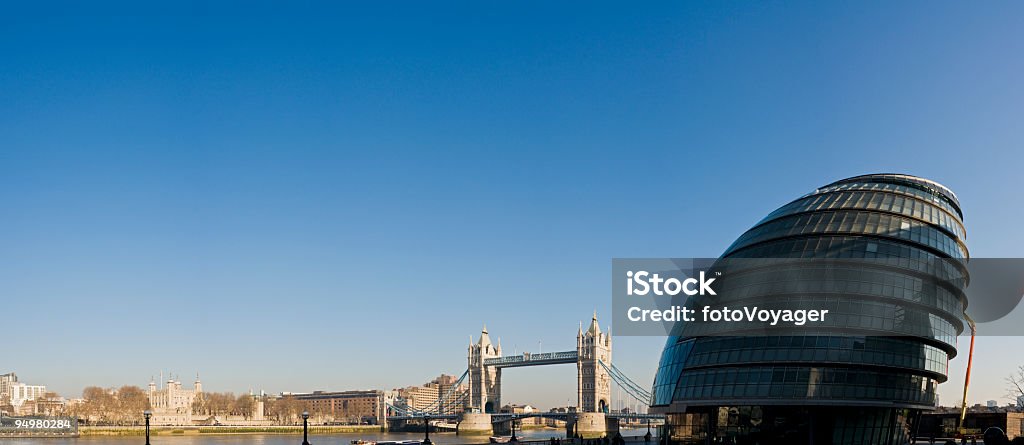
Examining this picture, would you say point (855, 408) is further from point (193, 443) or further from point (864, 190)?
point (193, 443)

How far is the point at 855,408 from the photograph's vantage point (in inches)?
2176

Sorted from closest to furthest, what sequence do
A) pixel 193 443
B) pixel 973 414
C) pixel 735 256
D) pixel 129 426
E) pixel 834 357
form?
1. pixel 834 357
2. pixel 735 256
3. pixel 973 414
4. pixel 193 443
5. pixel 129 426

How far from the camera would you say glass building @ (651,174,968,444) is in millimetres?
54875

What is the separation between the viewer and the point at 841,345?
5503 centimetres

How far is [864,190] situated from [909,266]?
7.57 metres

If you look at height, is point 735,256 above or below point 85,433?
above

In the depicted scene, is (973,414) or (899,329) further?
(973,414)

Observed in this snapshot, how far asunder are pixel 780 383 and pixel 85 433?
155716mm

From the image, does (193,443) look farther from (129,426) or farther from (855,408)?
(855,408)

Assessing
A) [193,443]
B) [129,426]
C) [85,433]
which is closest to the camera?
[193,443]

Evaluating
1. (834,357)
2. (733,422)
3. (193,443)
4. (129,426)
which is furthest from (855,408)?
(129,426)

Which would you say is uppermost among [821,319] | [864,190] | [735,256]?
[864,190]

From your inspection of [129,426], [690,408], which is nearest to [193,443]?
[129,426]

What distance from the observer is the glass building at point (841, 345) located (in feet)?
180
